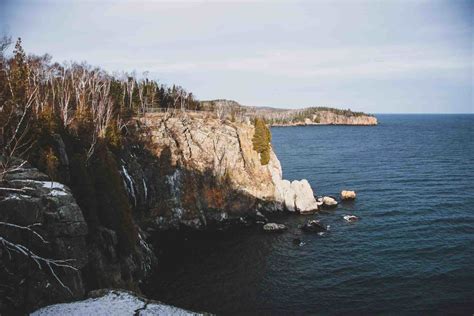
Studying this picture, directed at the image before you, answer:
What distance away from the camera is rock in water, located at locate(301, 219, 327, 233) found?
54.5 m

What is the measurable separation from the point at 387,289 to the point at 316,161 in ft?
254

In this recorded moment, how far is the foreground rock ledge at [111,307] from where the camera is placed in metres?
19.8

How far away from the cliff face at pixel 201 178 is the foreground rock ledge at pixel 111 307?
34.2m

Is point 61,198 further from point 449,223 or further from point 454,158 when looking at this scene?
point 454,158

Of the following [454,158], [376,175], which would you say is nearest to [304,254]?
[376,175]

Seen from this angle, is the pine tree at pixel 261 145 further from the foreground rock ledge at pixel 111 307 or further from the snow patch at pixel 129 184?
the foreground rock ledge at pixel 111 307

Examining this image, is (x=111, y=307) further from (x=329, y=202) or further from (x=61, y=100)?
(x=329, y=202)

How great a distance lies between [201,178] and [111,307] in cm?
4374

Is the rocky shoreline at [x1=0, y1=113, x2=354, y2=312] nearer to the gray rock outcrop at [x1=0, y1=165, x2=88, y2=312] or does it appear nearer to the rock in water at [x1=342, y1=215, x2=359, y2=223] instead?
the gray rock outcrop at [x1=0, y1=165, x2=88, y2=312]

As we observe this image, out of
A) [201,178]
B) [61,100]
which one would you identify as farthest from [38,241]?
[201,178]

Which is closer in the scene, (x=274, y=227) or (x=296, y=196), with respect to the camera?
(x=274, y=227)

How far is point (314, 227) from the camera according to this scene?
5500 centimetres

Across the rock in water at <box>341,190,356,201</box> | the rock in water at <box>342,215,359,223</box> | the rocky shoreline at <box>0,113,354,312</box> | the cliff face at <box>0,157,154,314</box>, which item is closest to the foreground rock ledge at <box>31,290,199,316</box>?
the cliff face at <box>0,157,154,314</box>

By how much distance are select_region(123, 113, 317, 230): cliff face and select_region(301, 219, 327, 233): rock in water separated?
7.97 metres
